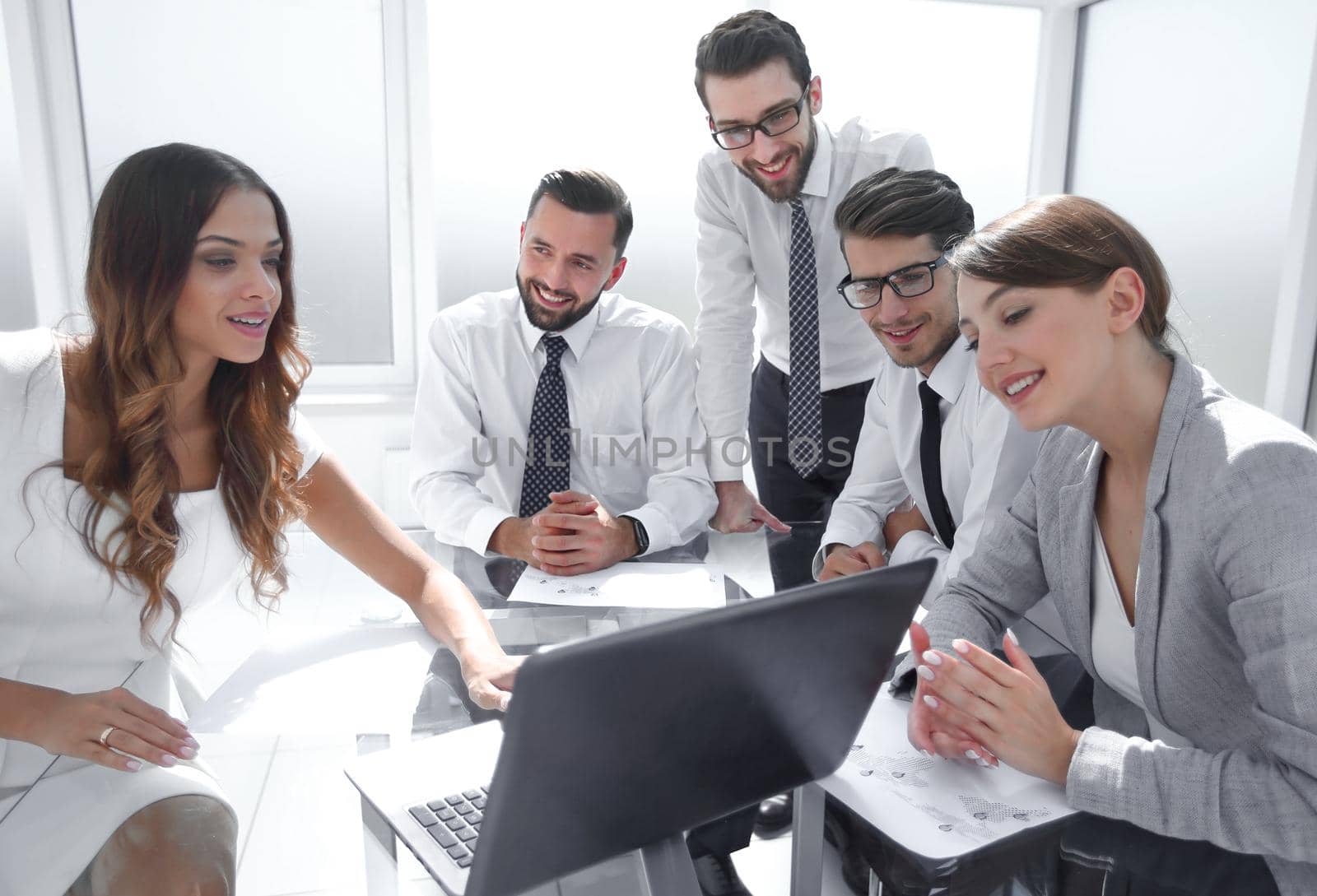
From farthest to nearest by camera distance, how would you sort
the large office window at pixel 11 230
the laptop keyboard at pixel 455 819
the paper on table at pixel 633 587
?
the large office window at pixel 11 230
the paper on table at pixel 633 587
the laptop keyboard at pixel 455 819

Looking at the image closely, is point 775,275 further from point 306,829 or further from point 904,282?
point 306,829

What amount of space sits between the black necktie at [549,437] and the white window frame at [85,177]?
1653 mm

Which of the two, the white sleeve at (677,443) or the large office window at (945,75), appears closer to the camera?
the white sleeve at (677,443)

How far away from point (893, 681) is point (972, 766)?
0.58 ft

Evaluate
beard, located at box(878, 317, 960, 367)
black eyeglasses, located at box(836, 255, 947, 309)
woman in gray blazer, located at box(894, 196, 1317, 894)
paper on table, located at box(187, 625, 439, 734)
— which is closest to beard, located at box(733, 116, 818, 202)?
black eyeglasses, located at box(836, 255, 947, 309)

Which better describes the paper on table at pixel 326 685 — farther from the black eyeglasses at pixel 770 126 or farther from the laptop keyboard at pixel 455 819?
the black eyeglasses at pixel 770 126

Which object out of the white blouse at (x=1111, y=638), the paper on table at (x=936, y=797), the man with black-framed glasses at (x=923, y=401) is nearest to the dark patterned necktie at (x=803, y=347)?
the man with black-framed glasses at (x=923, y=401)

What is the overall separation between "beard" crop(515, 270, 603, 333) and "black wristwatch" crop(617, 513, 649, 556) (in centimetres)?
57

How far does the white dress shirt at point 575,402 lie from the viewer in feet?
6.82

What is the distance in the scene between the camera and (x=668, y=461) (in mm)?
2150

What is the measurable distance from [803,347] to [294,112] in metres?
2.28

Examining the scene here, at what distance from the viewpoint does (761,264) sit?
2443 mm

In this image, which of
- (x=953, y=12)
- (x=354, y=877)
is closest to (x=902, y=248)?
(x=354, y=877)

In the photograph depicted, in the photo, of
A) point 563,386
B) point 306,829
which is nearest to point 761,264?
point 563,386
